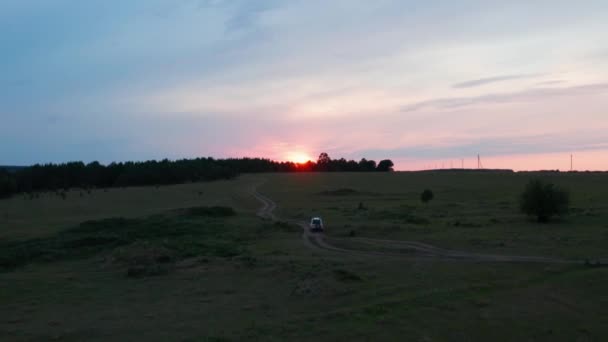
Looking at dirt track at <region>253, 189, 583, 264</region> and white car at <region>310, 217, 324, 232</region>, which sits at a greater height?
white car at <region>310, 217, 324, 232</region>

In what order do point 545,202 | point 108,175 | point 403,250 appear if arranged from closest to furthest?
point 403,250
point 545,202
point 108,175

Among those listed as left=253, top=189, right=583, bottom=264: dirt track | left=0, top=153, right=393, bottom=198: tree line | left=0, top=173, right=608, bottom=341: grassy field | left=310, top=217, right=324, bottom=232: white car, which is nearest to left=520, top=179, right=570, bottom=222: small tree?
left=0, top=173, right=608, bottom=341: grassy field

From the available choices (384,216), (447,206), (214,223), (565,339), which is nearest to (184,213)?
(214,223)

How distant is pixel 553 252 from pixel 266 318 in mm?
20280

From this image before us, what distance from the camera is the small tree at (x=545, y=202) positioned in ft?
172

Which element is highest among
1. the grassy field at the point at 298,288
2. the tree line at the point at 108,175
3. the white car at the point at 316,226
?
the tree line at the point at 108,175

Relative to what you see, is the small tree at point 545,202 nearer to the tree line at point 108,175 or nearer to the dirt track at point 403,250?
the dirt track at point 403,250

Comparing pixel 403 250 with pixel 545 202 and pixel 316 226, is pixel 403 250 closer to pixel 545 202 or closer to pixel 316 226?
pixel 316 226

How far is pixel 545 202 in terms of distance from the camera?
2069 inches

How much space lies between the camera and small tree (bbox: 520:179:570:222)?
5250 centimetres

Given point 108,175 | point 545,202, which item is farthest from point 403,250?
point 108,175

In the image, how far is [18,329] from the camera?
21.5m

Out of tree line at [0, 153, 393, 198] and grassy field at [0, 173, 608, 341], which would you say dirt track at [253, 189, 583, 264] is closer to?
grassy field at [0, 173, 608, 341]

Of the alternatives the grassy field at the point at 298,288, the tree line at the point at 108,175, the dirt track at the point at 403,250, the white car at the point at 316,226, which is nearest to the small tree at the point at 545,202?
the grassy field at the point at 298,288
